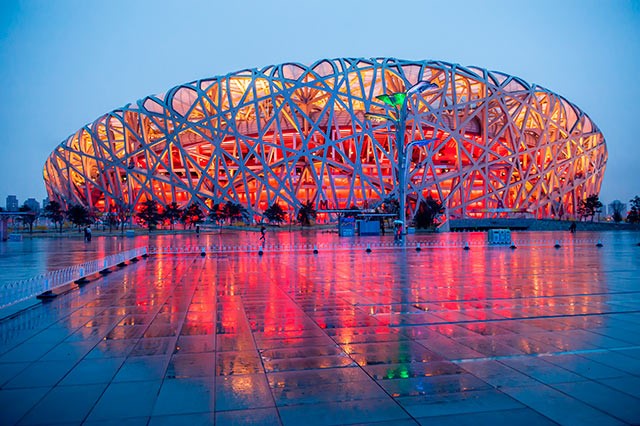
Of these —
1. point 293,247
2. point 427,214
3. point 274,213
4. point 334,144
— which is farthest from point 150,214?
point 293,247

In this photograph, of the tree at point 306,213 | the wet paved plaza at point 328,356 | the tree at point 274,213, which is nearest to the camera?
the wet paved plaza at point 328,356

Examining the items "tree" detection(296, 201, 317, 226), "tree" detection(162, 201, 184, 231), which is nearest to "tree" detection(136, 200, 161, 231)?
"tree" detection(162, 201, 184, 231)

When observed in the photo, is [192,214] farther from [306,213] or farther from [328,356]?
[328,356]

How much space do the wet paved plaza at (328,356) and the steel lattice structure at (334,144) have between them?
5577 centimetres

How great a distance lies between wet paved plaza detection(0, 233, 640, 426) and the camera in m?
4.12

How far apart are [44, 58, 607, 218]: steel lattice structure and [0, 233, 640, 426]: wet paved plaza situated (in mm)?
55775

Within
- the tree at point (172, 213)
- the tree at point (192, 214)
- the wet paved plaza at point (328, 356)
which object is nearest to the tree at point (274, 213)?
the tree at point (192, 214)

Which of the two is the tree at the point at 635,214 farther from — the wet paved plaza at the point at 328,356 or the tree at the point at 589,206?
the wet paved plaza at the point at 328,356

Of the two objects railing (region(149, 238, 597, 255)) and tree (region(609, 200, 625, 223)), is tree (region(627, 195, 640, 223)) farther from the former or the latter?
railing (region(149, 238, 597, 255))

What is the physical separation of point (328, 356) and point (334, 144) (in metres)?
61.4

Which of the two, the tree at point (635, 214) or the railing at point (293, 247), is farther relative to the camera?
the tree at point (635, 214)

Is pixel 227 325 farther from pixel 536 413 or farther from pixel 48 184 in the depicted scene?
pixel 48 184

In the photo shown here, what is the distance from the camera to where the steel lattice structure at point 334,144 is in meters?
66.0

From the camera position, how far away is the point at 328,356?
5.73 metres
